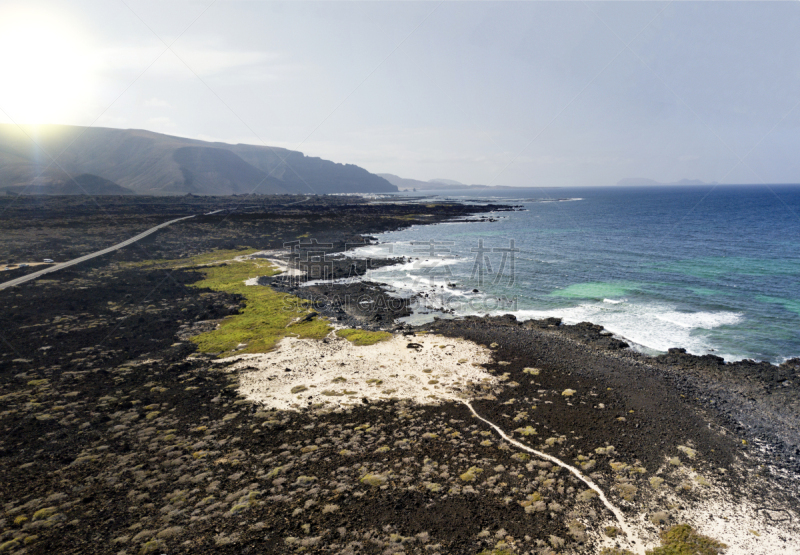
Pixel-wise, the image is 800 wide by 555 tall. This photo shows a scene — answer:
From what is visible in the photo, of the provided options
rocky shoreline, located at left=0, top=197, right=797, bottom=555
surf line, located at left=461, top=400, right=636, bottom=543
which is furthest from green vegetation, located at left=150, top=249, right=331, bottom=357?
surf line, located at left=461, top=400, right=636, bottom=543

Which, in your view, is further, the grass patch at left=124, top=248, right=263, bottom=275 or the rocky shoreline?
the grass patch at left=124, top=248, right=263, bottom=275

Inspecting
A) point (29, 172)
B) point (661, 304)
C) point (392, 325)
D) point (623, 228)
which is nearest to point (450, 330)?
point (392, 325)

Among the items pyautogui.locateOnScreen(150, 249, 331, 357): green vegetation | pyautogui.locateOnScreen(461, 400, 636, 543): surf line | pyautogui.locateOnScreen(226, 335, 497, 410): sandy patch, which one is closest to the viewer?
pyautogui.locateOnScreen(461, 400, 636, 543): surf line

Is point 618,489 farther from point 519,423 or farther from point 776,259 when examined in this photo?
point 776,259

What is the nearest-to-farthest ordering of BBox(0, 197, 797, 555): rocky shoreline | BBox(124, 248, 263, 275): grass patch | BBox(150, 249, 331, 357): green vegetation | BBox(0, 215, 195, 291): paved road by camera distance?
BBox(0, 197, 797, 555): rocky shoreline
BBox(150, 249, 331, 357): green vegetation
BBox(0, 215, 195, 291): paved road
BBox(124, 248, 263, 275): grass patch

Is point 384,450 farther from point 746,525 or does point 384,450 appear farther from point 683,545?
point 746,525

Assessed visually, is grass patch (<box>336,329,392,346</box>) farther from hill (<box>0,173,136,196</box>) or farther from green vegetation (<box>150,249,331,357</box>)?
hill (<box>0,173,136,196</box>)

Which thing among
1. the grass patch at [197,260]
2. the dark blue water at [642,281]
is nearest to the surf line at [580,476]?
the dark blue water at [642,281]

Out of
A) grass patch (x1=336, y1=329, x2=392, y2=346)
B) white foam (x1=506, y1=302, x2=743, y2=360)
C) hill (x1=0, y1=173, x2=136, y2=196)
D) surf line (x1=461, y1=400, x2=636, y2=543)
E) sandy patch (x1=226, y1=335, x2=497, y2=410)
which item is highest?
hill (x1=0, y1=173, x2=136, y2=196)

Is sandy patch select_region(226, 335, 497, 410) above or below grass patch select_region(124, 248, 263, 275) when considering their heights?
below
